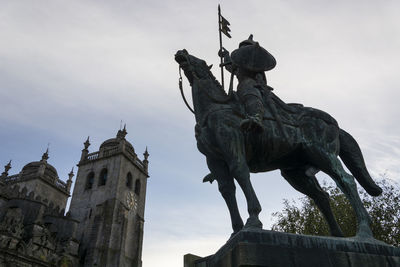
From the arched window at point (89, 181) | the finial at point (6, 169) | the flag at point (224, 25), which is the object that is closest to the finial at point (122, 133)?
the arched window at point (89, 181)

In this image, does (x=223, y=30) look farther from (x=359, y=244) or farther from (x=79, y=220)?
(x=79, y=220)

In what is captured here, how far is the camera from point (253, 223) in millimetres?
3580

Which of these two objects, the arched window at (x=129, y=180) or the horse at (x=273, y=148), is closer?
the horse at (x=273, y=148)

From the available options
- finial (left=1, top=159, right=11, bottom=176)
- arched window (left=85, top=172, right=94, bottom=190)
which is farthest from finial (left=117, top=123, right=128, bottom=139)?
finial (left=1, top=159, right=11, bottom=176)

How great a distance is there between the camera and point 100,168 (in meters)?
45.2

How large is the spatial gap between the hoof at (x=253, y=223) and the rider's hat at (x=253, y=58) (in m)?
2.15

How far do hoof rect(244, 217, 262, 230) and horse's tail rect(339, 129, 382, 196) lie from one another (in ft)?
5.75

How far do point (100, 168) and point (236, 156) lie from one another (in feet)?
143

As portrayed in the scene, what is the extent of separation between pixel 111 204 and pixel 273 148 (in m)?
39.1

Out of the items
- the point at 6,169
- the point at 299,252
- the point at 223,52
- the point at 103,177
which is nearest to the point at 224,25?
the point at 223,52

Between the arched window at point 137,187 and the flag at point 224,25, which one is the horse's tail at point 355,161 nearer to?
the flag at point 224,25

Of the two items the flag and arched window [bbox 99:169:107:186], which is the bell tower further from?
the flag

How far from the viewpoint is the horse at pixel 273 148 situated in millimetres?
4055

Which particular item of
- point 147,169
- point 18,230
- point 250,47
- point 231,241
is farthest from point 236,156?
point 147,169
